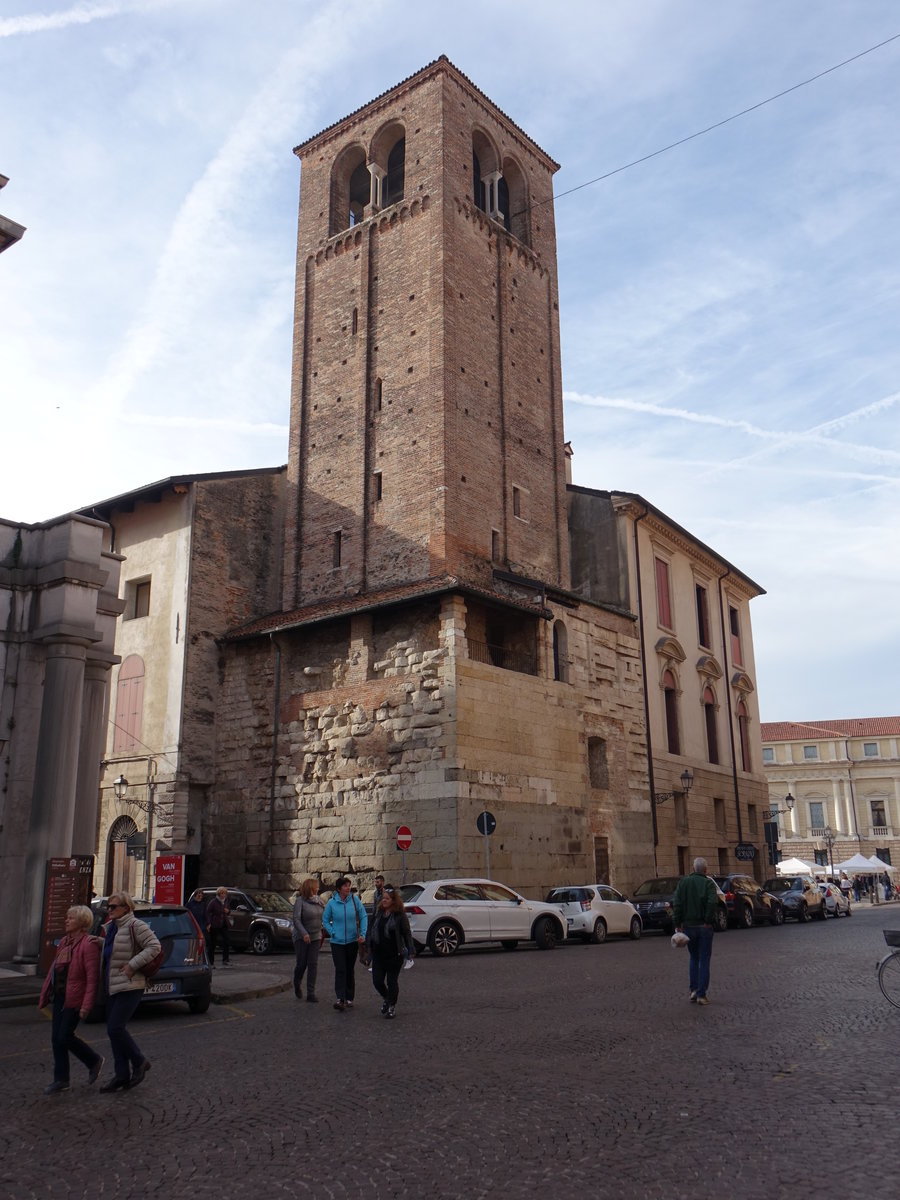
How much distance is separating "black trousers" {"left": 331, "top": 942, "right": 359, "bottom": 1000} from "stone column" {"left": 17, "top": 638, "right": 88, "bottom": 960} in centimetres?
511

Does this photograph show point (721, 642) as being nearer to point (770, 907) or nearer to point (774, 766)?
point (770, 907)

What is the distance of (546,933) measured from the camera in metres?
19.6

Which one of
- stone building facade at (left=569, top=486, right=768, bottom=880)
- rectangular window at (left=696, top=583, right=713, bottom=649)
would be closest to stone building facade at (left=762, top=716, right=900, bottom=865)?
stone building facade at (left=569, top=486, right=768, bottom=880)

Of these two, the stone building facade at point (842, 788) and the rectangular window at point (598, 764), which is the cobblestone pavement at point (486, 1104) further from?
the stone building facade at point (842, 788)

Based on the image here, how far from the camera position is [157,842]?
2658cm

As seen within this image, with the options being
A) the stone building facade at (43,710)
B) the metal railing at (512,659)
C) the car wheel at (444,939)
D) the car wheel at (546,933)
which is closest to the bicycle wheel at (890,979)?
the car wheel at (444,939)

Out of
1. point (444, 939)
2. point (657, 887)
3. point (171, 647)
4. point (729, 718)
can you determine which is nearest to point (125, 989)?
point (444, 939)

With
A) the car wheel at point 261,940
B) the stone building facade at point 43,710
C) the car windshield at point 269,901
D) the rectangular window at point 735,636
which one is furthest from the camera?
the rectangular window at point 735,636

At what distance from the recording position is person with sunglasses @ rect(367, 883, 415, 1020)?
34.8 ft

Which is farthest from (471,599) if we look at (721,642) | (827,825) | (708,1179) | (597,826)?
(827,825)

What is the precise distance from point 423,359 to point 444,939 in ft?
54.6

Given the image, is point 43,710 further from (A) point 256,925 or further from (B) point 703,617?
(B) point 703,617

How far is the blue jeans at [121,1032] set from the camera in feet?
23.8

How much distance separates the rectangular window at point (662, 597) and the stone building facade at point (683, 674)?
0.03m
